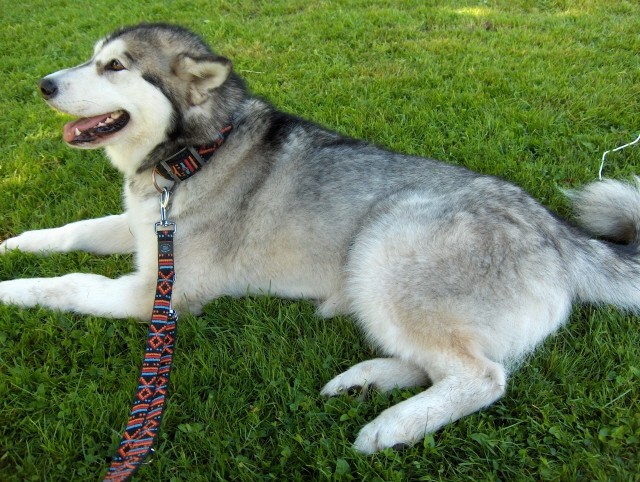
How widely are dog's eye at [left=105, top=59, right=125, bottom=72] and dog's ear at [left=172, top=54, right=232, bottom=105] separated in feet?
0.91

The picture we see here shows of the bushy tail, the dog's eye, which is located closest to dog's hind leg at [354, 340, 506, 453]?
the bushy tail

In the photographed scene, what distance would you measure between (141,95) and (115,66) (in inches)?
9.6

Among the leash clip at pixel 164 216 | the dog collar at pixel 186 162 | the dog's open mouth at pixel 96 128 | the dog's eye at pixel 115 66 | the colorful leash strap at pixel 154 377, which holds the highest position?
the dog's eye at pixel 115 66

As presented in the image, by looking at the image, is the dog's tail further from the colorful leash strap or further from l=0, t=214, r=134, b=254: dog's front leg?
l=0, t=214, r=134, b=254: dog's front leg

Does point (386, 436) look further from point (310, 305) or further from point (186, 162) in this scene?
point (186, 162)

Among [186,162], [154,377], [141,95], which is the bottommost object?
[154,377]

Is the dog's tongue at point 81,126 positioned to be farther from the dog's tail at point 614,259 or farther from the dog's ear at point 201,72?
the dog's tail at point 614,259

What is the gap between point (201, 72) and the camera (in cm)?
268

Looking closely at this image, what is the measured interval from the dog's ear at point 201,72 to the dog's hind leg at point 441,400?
5.87ft

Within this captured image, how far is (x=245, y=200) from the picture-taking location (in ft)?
9.43

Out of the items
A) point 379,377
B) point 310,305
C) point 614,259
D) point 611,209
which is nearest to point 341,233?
point 310,305

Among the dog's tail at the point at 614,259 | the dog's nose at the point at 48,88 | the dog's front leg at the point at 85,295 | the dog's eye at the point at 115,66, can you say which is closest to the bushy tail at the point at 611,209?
the dog's tail at the point at 614,259

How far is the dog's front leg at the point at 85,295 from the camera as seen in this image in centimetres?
272

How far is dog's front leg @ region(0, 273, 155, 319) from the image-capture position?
2.72 m
